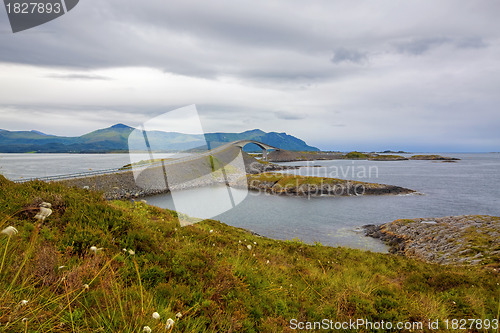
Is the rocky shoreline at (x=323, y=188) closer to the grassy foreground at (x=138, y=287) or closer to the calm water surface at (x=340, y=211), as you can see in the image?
the calm water surface at (x=340, y=211)

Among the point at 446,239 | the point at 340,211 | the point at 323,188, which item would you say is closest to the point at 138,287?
the point at 446,239

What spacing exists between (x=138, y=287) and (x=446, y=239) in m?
29.1

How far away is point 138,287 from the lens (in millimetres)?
5348

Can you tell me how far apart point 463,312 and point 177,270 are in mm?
8070

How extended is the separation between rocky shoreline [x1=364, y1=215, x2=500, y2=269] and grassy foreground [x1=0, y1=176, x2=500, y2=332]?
13.1 m

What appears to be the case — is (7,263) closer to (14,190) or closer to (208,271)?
(208,271)

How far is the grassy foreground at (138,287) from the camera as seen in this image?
3938 mm

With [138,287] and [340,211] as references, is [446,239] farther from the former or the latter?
[138,287]

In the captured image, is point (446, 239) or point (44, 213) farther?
point (446, 239)

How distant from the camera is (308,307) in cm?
636

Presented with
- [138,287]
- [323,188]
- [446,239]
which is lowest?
[446,239]

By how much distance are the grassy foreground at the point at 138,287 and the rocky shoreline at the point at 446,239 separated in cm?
1311

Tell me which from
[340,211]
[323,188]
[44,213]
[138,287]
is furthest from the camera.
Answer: [323,188]

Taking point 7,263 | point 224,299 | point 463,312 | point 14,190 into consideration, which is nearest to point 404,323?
point 463,312
